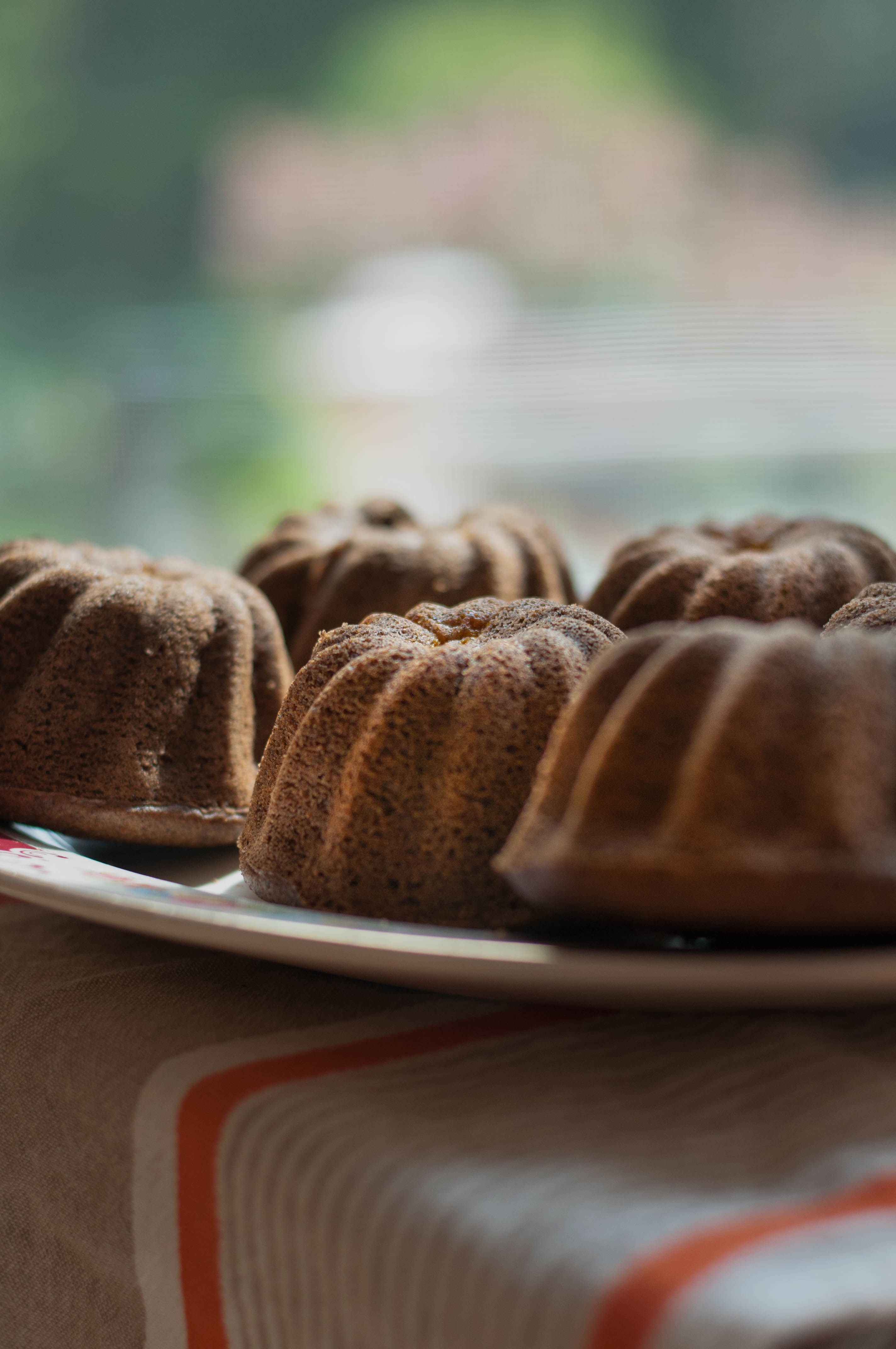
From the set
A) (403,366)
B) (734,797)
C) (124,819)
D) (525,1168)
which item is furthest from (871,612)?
(403,366)

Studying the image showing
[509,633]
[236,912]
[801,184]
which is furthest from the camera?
[801,184]

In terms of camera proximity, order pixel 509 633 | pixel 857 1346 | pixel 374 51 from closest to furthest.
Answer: pixel 857 1346 → pixel 509 633 → pixel 374 51

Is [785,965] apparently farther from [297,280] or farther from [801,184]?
[297,280]

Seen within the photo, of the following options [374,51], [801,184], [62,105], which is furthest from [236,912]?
[62,105]

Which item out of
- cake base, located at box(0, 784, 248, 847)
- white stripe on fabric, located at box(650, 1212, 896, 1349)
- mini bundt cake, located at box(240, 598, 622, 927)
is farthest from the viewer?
cake base, located at box(0, 784, 248, 847)

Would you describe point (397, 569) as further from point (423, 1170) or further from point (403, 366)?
point (403, 366)

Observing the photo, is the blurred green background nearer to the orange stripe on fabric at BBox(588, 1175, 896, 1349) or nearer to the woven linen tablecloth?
the woven linen tablecloth

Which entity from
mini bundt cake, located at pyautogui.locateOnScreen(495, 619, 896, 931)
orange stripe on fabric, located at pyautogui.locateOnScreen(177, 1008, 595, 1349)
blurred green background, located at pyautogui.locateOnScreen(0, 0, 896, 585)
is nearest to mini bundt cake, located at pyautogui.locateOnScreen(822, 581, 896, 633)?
mini bundt cake, located at pyautogui.locateOnScreen(495, 619, 896, 931)
